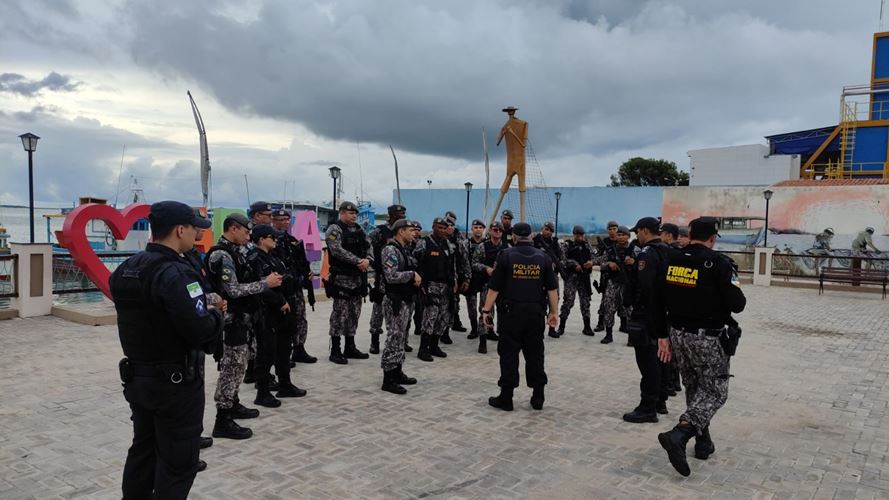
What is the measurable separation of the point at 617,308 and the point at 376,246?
13.0 ft

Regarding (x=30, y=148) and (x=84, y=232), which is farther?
(x=30, y=148)

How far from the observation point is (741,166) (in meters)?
35.0

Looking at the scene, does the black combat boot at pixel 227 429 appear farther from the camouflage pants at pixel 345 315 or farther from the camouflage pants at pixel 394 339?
the camouflage pants at pixel 345 315

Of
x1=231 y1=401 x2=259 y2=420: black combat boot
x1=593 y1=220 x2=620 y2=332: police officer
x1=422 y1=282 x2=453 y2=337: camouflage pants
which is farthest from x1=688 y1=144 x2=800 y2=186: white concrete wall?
x1=231 y1=401 x2=259 y2=420: black combat boot

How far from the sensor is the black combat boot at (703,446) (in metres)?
4.32

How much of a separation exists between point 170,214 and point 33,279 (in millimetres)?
9159

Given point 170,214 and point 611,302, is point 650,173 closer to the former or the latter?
point 611,302

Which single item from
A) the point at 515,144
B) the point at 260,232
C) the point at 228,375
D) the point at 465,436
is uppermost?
the point at 515,144

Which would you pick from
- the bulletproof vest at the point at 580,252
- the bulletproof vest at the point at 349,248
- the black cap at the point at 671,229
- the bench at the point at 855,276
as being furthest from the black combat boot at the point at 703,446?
the bench at the point at 855,276

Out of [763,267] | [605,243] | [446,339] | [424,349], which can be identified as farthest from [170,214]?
[763,267]

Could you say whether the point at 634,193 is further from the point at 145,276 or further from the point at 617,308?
the point at 145,276

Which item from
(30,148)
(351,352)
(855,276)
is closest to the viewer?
(351,352)

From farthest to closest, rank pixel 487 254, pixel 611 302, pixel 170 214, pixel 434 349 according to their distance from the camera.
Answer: pixel 611 302, pixel 487 254, pixel 434 349, pixel 170 214

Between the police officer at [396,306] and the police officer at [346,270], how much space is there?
0.81 meters
